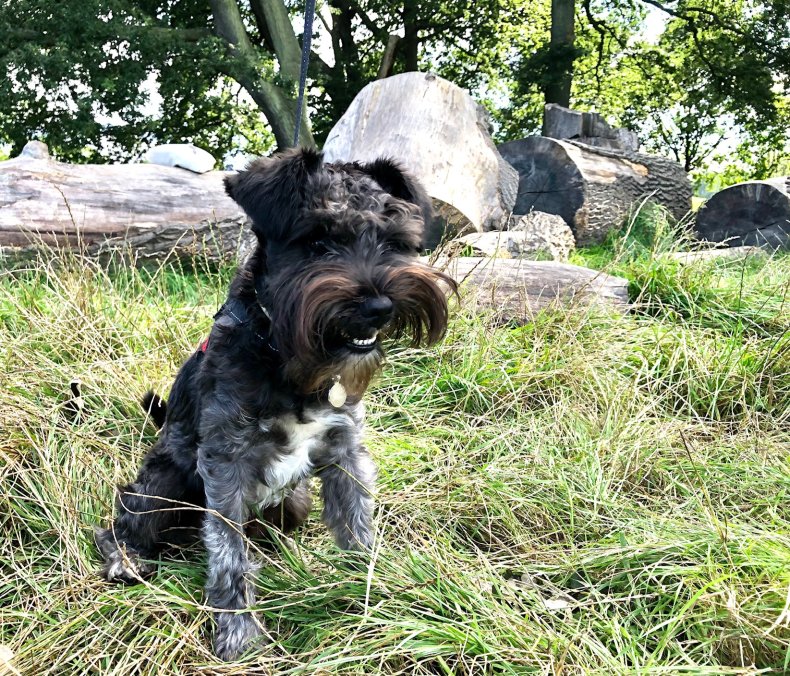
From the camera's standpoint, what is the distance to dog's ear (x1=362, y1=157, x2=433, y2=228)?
2.77 m

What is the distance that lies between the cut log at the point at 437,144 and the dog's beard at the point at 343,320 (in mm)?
4073

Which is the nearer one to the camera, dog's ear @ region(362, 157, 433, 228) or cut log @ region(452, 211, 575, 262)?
dog's ear @ region(362, 157, 433, 228)

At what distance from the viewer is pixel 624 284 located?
5.47 metres

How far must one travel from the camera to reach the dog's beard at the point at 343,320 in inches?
88.0

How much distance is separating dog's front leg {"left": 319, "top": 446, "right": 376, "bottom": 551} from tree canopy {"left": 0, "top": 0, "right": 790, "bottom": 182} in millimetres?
11324

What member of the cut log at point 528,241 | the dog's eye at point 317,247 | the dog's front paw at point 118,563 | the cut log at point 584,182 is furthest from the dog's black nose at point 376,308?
the cut log at point 584,182

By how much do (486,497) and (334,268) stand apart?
1.60 metres

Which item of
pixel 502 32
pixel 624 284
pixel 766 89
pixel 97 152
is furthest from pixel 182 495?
pixel 502 32

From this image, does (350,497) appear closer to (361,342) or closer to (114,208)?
(361,342)

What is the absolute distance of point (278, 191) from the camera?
7.97 feet

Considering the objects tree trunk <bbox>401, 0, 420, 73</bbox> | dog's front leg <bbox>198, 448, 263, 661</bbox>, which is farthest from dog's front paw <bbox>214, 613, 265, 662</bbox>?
tree trunk <bbox>401, 0, 420, 73</bbox>

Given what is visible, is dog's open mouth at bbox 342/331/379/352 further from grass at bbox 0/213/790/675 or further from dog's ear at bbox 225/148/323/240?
grass at bbox 0/213/790/675

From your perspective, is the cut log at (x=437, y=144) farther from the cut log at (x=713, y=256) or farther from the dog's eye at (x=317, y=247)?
the dog's eye at (x=317, y=247)

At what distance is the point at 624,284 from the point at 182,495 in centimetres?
383
